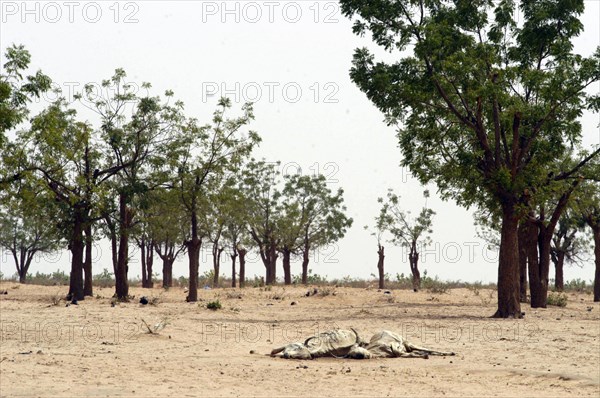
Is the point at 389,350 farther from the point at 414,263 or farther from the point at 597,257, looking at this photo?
the point at 414,263

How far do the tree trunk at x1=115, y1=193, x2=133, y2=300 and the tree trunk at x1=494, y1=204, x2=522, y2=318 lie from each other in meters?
15.0

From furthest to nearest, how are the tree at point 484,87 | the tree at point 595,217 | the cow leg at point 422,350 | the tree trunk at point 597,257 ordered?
the tree trunk at point 597,257, the tree at point 595,217, the tree at point 484,87, the cow leg at point 422,350

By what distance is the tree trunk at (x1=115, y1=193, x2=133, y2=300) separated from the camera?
31.8 metres

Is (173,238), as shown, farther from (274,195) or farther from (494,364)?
(494,364)

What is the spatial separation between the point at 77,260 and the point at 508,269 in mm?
17595

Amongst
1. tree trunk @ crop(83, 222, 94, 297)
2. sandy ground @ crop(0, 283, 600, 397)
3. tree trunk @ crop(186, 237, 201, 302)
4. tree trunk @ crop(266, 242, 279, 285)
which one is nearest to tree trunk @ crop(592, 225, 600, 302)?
sandy ground @ crop(0, 283, 600, 397)

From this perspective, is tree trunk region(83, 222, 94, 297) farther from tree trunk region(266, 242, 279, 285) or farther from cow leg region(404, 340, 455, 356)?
tree trunk region(266, 242, 279, 285)

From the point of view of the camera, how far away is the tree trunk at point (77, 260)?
3184 cm

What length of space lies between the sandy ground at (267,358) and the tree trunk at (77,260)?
7704 mm

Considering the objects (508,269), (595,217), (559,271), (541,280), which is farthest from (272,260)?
(508,269)

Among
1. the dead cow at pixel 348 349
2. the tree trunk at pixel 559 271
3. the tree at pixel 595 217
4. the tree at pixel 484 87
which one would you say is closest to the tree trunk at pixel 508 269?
the tree at pixel 484 87

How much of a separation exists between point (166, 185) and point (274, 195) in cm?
2494

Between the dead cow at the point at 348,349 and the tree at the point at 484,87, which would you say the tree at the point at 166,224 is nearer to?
the tree at the point at 484,87

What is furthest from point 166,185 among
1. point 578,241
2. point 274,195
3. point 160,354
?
point 578,241
